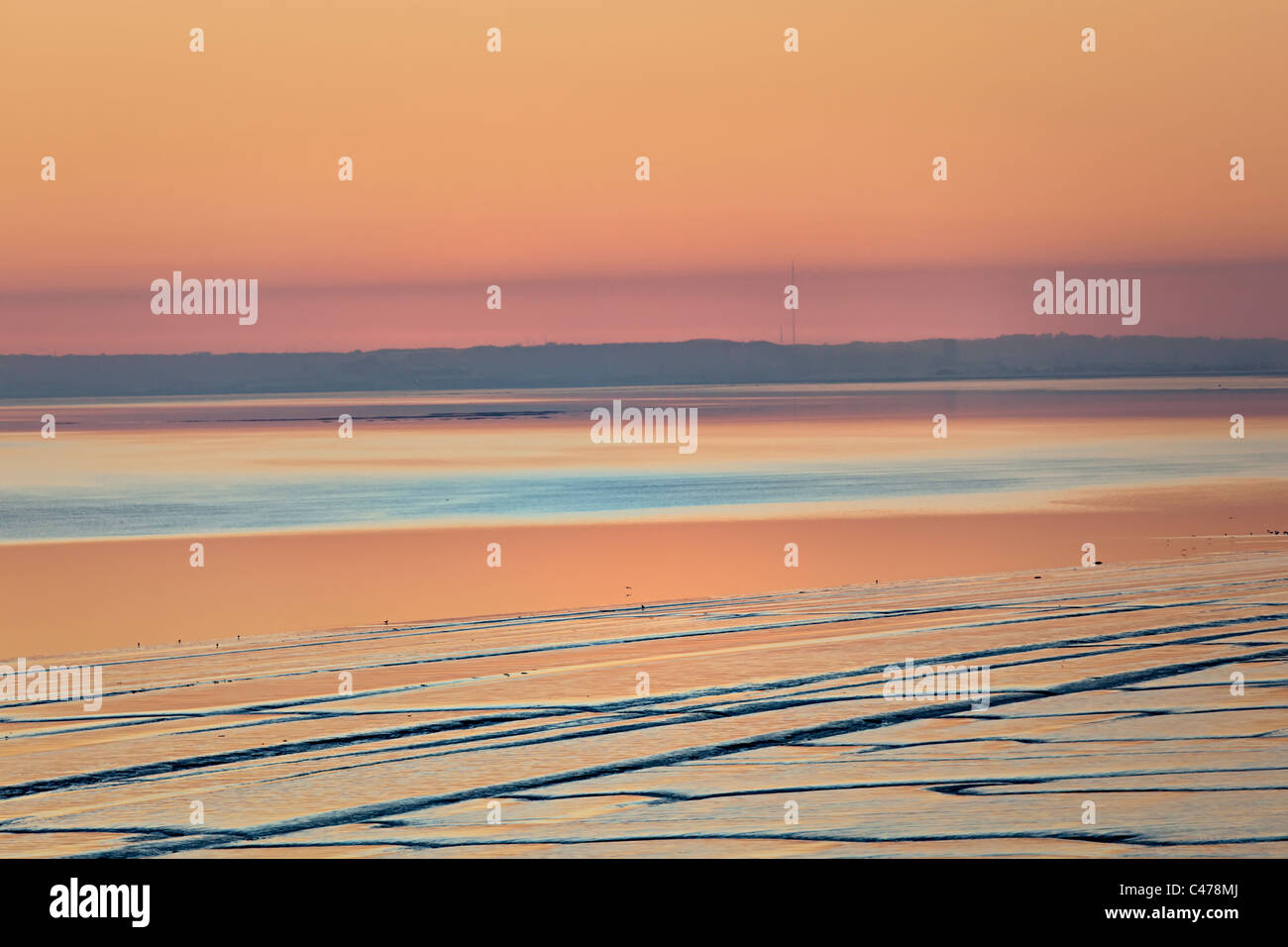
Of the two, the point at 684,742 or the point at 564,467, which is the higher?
the point at 564,467

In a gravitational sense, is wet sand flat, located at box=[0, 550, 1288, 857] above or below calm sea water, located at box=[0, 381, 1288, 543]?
below

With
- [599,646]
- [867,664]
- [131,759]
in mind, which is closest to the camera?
[131,759]

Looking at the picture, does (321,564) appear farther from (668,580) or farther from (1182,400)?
(1182,400)

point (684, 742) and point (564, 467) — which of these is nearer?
point (684, 742)

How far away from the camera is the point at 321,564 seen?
1770cm

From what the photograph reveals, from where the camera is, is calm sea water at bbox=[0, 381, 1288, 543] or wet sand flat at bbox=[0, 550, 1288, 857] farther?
calm sea water at bbox=[0, 381, 1288, 543]

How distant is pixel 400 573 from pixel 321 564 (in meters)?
1.25

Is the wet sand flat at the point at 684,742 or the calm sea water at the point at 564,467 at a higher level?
the calm sea water at the point at 564,467

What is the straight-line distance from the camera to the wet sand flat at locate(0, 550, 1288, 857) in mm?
6238

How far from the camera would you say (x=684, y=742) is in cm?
780

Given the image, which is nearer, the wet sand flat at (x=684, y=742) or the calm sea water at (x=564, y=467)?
the wet sand flat at (x=684, y=742)

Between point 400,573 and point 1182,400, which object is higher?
point 1182,400

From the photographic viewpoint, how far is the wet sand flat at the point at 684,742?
246 inches

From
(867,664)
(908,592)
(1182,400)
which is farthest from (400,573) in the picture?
(1182,400)
